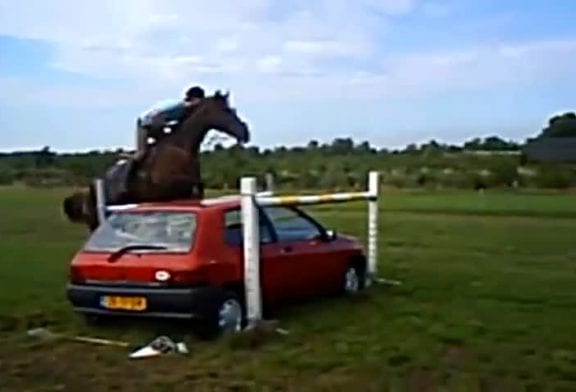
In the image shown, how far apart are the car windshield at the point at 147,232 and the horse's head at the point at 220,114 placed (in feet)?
17.5

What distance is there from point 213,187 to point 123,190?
986 inches

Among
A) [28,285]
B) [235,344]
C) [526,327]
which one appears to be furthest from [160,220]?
[28,285]

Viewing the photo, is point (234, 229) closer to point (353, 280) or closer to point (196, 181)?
point (353, 280)

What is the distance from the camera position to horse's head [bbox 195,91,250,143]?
57.4ft

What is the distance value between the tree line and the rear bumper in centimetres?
3531

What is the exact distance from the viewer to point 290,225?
1353cm

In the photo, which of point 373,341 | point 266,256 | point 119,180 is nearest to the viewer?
point 373,341

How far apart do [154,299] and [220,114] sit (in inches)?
270

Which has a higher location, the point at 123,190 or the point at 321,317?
the point at 123,190

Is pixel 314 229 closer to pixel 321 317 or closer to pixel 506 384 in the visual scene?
pixel 321 317

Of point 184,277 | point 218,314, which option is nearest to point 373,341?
point 218,314

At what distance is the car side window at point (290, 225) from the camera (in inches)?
512

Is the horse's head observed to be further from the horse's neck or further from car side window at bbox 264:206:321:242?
car side window at bbox 264:206:321:242

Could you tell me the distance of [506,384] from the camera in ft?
29.5
